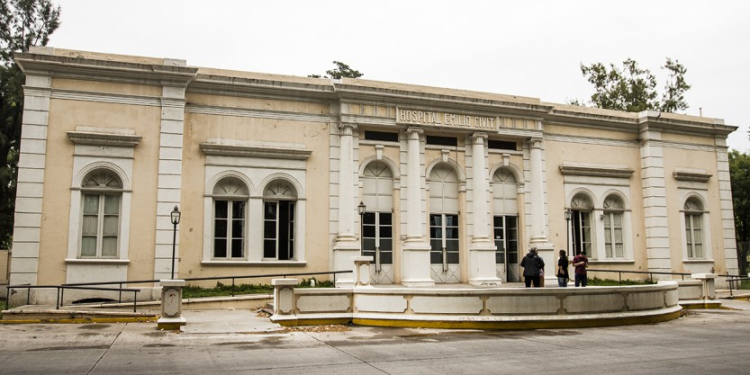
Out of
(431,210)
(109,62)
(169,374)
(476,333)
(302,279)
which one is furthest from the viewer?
(431,210)

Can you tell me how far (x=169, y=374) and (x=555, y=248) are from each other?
1924 cm

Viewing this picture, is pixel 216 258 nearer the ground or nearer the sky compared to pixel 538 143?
nearer the ground

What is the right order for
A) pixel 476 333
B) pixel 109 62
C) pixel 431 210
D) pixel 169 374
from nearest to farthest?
pixel 169 374 → pixel 476 333 → pixel 109 62 → pixel 431 210

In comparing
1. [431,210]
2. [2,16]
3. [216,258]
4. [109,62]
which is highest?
[2,16]

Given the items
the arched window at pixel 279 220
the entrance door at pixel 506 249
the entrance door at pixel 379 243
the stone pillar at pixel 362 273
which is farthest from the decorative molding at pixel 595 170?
the stone pillar at pixel 362 273

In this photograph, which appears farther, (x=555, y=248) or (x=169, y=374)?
(x=555, y=248)

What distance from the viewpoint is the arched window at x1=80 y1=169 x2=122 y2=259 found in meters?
19.1

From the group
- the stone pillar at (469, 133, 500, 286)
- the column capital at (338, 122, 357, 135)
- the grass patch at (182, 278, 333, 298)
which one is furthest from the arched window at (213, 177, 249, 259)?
the stone pillar at (469, 133, 500, 286)

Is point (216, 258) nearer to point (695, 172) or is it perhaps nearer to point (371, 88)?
point (371, 88)

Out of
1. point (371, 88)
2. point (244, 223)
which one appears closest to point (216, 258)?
point (244, 223)

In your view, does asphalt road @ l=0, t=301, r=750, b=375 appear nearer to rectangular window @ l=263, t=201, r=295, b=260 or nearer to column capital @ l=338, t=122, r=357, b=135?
rectangular window @ l=263, t=201, r=295, b=260

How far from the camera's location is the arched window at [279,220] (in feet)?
70.0

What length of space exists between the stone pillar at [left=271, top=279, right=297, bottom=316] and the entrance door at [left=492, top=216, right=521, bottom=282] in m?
11.9

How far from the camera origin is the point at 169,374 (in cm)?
863
